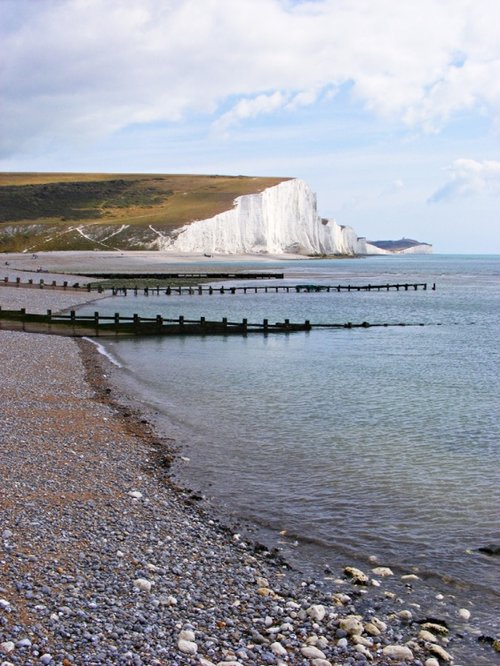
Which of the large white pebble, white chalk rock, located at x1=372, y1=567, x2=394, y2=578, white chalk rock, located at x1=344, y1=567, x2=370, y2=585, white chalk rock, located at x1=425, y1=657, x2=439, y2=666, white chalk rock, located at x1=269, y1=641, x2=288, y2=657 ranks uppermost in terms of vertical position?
the large white pebble

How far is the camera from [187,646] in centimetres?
607

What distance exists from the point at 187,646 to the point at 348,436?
30.6 ft

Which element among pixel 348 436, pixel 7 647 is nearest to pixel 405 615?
pixel 7 647

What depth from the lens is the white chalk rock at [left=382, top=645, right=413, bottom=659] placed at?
6387 millimetres

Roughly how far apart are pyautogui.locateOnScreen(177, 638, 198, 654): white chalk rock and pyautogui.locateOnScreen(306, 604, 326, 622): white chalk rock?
1.32m

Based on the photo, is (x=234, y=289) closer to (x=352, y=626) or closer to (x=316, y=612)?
(x=316, y=612)

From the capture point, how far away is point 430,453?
1388cm

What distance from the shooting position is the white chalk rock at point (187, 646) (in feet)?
19.8

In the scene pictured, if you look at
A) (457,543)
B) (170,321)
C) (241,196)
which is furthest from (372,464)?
(241,196)

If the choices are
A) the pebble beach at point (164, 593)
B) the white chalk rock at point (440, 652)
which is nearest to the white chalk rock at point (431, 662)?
the pebble beach at point (164, 593)

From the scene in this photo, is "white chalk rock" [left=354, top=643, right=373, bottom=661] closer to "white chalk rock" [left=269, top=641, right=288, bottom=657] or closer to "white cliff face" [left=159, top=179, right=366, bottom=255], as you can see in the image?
"white chalk rock" [left=269, top=641, right=288, bottom=657]

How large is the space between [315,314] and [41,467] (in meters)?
37.1

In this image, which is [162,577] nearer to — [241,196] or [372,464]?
[372,464]

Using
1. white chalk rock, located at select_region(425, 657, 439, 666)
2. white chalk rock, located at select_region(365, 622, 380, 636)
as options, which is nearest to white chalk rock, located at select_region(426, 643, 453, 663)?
white chalk rock, located at select_region(425, 657, 439, 666)
